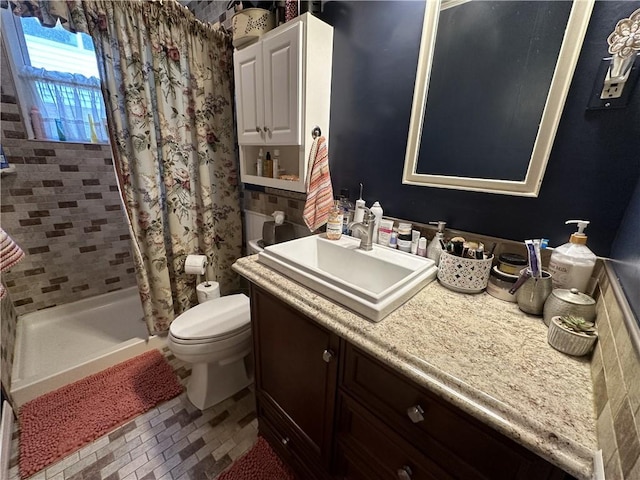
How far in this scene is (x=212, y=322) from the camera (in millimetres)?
1317

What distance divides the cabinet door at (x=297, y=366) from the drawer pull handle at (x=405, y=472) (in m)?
0.23

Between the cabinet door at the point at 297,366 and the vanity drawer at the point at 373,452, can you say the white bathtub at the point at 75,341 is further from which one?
the vanity drawer at the point at 373,452

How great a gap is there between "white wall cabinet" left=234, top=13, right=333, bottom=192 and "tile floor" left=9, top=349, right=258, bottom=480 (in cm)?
124

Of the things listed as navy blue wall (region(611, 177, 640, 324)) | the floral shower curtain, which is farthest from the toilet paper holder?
navy blue wall (region(611, 177, 640, 324))

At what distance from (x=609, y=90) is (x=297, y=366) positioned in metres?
1.19

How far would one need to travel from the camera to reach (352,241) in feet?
3.82

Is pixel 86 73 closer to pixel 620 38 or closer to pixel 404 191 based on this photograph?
pixel 404 191

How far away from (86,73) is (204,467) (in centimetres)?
252

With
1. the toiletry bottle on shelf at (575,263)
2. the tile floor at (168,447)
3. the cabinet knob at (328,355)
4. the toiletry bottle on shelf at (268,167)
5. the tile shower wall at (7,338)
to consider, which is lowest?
the tile floor at (168,447)

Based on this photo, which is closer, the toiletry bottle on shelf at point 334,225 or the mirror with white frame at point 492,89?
the mirror with white frame at point 492,89

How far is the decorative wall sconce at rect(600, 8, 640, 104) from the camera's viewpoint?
609 millimetres

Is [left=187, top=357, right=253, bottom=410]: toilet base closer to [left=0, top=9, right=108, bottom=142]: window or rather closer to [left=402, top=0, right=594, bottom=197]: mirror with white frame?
[left=402, top=0, right=594, bottom=197]: mirror with white frame

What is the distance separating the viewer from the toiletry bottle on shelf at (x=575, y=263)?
2.30 ft

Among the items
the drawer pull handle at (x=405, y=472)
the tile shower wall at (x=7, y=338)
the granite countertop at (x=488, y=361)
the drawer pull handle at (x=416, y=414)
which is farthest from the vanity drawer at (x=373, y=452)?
the tile shower wall at (x=7, y=338)
